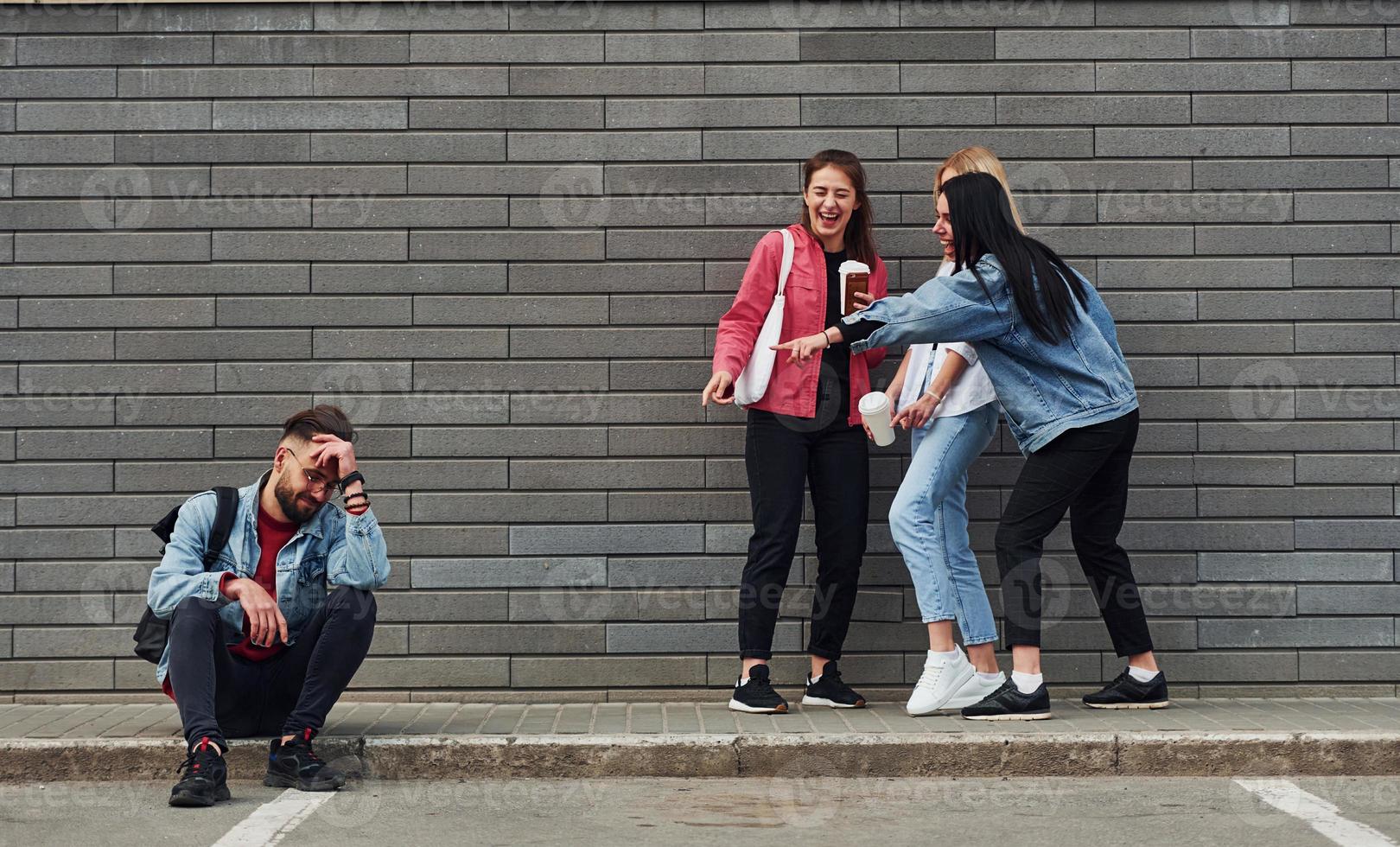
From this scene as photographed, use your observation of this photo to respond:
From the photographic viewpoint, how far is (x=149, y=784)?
4.95 meters

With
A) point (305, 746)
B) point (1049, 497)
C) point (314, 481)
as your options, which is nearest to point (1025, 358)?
point (1049, 497)

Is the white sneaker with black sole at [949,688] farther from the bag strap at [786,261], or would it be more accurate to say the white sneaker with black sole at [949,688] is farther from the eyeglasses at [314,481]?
the eyeglasses at [314,481]

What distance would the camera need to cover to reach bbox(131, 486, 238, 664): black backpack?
480 cm

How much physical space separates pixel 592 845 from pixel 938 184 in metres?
3.00

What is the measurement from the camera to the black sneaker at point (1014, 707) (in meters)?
5.41

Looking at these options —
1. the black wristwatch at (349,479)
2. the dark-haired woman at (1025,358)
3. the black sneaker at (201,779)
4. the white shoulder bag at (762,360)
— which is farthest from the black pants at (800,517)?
the black sneaker at (201,779)

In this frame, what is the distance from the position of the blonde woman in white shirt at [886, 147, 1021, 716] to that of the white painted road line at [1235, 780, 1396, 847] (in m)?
1.12

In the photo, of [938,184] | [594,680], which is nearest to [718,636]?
[594,680]

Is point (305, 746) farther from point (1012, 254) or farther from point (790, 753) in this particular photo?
point (1012, 254)

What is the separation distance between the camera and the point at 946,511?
5.79m

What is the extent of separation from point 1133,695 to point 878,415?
158 centimetres

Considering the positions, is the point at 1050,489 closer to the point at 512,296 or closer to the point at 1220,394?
the point at 1220,394

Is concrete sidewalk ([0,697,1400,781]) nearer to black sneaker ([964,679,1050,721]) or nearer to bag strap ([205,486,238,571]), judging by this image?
black sneaker ([964,679,1050,721])

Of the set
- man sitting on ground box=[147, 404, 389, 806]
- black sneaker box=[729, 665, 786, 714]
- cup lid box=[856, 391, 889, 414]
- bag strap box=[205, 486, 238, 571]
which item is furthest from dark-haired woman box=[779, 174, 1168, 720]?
bag strap box=[205, 486, 238, 571]
